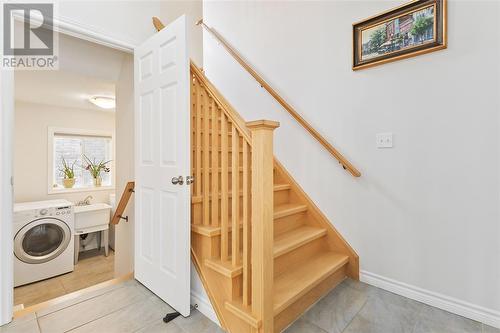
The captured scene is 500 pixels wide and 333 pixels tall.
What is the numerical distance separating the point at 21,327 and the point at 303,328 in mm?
1708

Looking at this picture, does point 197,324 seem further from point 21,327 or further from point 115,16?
point 115,16

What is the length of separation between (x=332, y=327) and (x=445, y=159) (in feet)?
4.19

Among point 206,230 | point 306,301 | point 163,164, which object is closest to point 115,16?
point 163,164

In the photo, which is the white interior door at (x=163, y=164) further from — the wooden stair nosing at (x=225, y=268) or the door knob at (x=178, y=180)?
the wooden stair nosing at (x=225, y=268)

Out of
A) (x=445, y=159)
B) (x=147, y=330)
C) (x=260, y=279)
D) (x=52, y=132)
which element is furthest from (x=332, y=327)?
(x=52, y=132)

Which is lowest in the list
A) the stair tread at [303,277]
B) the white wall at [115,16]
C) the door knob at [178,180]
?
the stair tread at [303,277]

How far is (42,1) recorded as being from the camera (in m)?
1.70

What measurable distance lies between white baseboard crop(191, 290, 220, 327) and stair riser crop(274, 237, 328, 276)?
0.47m

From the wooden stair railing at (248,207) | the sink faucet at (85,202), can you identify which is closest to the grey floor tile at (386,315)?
the wooden stair railing at (248,207)

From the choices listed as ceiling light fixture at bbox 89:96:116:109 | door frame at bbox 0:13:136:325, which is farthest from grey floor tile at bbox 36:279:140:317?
ceiling light fixture at bbox 89:96:116:109

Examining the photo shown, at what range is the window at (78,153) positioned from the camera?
163 inches

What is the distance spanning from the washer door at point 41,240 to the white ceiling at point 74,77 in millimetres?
1792

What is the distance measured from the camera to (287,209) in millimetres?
2074

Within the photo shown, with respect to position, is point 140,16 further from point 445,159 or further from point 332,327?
point 332,327
